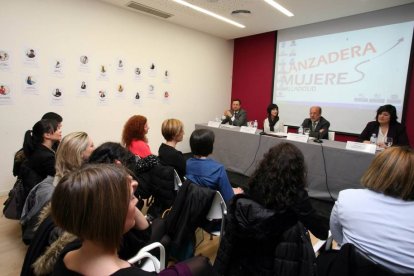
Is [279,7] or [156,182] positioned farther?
[279,7]

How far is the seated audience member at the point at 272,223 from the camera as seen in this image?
1.15 meters

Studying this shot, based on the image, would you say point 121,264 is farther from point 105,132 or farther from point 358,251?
point 105,132

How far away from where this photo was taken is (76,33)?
3650 millimetres

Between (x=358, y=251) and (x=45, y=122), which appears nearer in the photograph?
(x=358, y=251)

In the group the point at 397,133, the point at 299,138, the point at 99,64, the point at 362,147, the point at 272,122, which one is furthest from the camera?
the point at 272,122

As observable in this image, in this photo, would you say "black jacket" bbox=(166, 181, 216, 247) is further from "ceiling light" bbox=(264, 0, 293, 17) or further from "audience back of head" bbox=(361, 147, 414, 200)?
"ceiling light" bbox=(264, 0, 293, 17)

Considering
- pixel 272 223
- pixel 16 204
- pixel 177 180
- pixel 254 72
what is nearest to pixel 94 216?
pixel 272 223

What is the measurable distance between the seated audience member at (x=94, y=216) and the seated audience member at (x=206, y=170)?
3.56ft

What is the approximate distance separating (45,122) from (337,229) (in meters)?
2.28

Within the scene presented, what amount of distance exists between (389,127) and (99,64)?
4.12 meters

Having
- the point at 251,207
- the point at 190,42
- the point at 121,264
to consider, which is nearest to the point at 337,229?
the point at 251,207

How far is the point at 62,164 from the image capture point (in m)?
1.58

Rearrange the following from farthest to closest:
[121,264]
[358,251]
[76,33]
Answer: [76,33], [358,251], [121,264]

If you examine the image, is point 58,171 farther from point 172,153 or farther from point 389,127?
point 389,127
